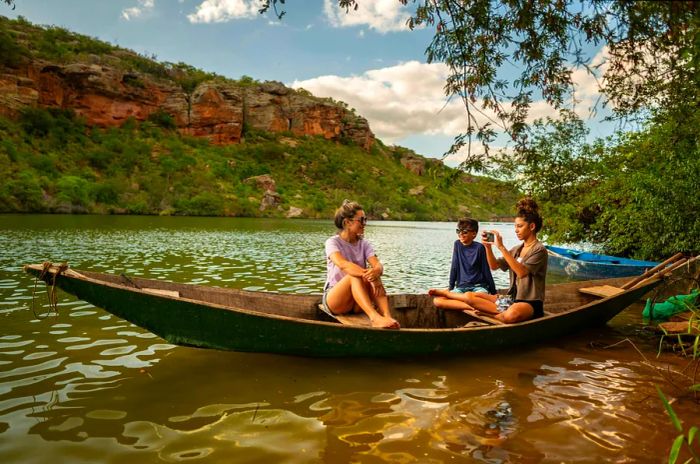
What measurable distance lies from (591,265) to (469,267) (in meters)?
7.61

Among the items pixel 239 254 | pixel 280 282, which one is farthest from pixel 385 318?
pixel 239 254

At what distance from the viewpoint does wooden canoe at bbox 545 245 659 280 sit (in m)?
10.4

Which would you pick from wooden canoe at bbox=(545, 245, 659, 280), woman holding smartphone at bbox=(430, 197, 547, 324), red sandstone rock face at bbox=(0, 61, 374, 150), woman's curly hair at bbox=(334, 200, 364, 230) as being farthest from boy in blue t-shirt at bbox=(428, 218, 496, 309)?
red sandstone rock face at bbox=(0, 61, 374, 150)

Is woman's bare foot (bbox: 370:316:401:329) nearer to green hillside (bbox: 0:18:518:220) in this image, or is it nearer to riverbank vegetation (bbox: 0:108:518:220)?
riverbank vegetation (bbox: 0:108:518:220)

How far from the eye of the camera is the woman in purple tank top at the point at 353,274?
4508 mm

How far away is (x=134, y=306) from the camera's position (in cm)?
393

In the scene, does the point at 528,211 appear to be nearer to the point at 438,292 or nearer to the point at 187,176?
the point at 438,292

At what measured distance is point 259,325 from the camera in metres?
4.10

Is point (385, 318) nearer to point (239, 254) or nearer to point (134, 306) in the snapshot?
point (134, 306)

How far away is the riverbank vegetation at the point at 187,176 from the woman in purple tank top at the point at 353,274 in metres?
11.4

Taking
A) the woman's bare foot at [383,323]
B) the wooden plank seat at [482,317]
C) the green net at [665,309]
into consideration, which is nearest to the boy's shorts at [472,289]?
the wooden plank seat at [482,317]

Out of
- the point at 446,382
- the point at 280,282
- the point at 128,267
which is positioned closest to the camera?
the point at 446,382

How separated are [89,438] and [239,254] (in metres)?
13.0

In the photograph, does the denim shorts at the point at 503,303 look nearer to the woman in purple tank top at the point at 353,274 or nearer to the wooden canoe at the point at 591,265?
the woman in purple tank top at the point at 353,274
